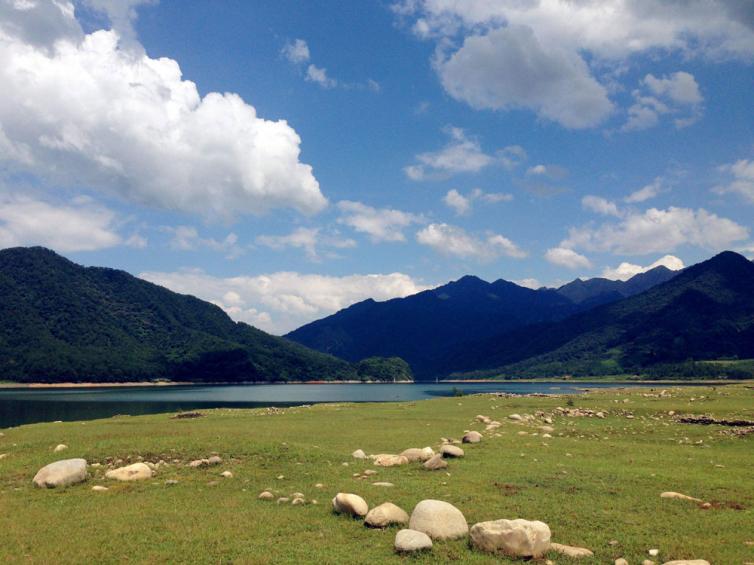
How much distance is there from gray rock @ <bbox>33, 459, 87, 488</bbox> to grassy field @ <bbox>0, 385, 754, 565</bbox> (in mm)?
784

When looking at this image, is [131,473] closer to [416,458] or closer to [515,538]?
[416,458]

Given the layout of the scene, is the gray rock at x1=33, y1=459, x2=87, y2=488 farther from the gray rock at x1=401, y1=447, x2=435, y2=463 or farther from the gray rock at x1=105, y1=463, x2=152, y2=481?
the gray rock at x1=401, y1=447, x2=435, y2=463

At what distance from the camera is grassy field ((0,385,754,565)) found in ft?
51.5

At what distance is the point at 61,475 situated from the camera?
80.6 ft

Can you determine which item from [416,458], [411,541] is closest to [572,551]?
[411,541]

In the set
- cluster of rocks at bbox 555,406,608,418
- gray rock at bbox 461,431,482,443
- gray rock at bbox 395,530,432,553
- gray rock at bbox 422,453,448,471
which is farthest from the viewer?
cluster of rocks at bbox 555,406,608,418

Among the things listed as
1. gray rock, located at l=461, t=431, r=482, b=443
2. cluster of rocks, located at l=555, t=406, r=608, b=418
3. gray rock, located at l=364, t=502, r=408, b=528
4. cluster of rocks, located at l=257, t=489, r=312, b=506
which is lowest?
cluster of rocks, located at l=555, t=406, r=608, b=418

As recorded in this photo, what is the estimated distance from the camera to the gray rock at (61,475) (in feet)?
79.6

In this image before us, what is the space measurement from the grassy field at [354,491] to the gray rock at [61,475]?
0.78m

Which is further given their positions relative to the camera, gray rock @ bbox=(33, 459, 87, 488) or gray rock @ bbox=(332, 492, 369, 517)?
gray rock @ bbox=(33, 459, 87, 488)

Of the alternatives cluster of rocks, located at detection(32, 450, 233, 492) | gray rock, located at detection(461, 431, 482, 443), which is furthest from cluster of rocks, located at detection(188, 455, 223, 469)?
gray rock, located at detection(461, 431, 482, 443)

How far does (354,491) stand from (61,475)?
14.8 meters

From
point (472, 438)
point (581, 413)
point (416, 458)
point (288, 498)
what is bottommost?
point (581, 413)

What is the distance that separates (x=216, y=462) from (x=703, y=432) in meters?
38.2
